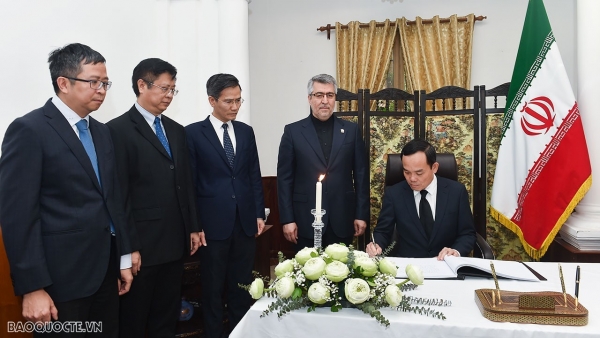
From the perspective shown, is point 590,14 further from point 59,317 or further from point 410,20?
point 59,317

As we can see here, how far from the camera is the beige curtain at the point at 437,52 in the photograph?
16.5 ft

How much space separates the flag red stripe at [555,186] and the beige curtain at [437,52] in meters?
2.04

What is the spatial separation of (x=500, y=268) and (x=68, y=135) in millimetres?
1740

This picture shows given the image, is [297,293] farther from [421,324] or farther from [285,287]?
[421,324]

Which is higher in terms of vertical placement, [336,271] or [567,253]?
[336,271]

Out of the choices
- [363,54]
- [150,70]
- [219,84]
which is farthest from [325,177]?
[363,54]

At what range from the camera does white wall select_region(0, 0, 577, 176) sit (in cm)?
250

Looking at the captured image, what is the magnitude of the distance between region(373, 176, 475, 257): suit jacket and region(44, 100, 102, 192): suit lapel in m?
1.50

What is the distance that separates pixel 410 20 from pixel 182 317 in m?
4.19

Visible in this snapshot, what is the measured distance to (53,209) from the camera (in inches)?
63.7

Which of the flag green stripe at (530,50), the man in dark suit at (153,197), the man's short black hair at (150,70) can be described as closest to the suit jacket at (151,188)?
the man in dark suit at (153,197)

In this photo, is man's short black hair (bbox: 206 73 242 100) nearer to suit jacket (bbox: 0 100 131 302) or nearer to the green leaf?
suit jacket (bbox: 0 100 131 302)

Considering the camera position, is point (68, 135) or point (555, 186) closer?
point (68, 135)

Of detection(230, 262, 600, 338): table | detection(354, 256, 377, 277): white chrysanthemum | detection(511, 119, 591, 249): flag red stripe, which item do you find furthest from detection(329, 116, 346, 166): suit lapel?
detection(511, 119, 591, 249): flag red stripe
